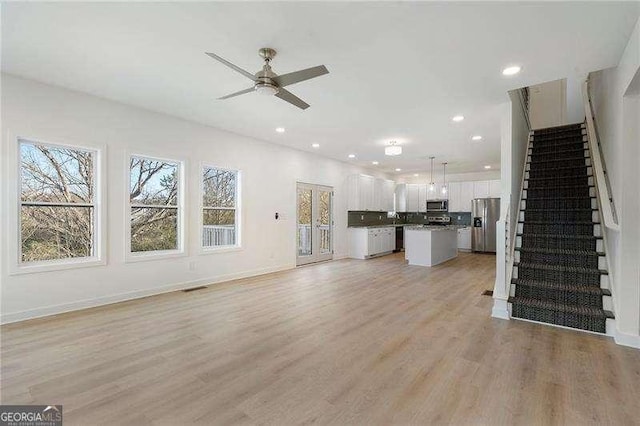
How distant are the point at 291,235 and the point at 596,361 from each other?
5436 millimetres

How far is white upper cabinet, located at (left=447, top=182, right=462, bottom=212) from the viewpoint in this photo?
410 inches

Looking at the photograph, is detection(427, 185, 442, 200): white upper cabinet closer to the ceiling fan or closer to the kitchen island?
the kitchen island

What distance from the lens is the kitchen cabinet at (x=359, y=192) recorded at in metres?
8.97

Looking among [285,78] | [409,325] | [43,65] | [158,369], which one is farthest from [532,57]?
[43,65]

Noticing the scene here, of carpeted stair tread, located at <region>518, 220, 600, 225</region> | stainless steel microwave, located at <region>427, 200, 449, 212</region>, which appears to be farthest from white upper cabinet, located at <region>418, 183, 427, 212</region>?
carpeted stair tread, located at <region>518, 220, 600, 225</region>

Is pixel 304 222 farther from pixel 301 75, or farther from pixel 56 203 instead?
pixel 301 75

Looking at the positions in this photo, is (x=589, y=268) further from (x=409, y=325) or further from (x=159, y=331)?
(x=159, y=331)

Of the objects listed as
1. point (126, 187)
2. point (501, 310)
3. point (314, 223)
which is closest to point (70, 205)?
point (126, 187)

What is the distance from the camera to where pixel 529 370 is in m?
2.44

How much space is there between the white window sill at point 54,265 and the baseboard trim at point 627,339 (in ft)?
19.8

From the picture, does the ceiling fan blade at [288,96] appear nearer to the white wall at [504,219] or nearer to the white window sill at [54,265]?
the white wall at [504,219]

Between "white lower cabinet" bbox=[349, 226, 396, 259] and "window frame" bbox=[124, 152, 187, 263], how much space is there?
4.95 metres

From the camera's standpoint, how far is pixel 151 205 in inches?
187

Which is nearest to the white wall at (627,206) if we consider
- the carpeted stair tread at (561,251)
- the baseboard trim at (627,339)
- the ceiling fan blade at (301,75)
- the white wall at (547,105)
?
the baseboard trim at (627,339)
